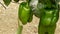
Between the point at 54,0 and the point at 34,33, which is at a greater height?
the point at 54,0

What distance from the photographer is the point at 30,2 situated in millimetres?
450

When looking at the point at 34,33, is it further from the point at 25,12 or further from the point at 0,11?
the point at 25,12

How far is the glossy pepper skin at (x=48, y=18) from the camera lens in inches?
15.4

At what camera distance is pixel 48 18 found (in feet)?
1.30

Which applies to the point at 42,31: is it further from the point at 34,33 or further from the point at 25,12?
the point at 34,33

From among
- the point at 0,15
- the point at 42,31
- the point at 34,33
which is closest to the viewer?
the point at 42,31

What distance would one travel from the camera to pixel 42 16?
0.41 m

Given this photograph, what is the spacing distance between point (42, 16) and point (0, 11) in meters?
4.11

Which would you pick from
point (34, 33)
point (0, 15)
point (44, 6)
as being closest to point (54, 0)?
point (44, 6)

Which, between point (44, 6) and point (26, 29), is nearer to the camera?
point (44, 6)

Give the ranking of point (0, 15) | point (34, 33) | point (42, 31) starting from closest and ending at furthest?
point (42, 31)
point (34, 33)
point (0, 15)

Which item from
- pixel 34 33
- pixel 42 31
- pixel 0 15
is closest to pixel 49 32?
pixel 42 31

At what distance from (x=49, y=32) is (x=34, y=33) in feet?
10.8

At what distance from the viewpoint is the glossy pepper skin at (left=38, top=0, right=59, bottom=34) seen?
0.39m
